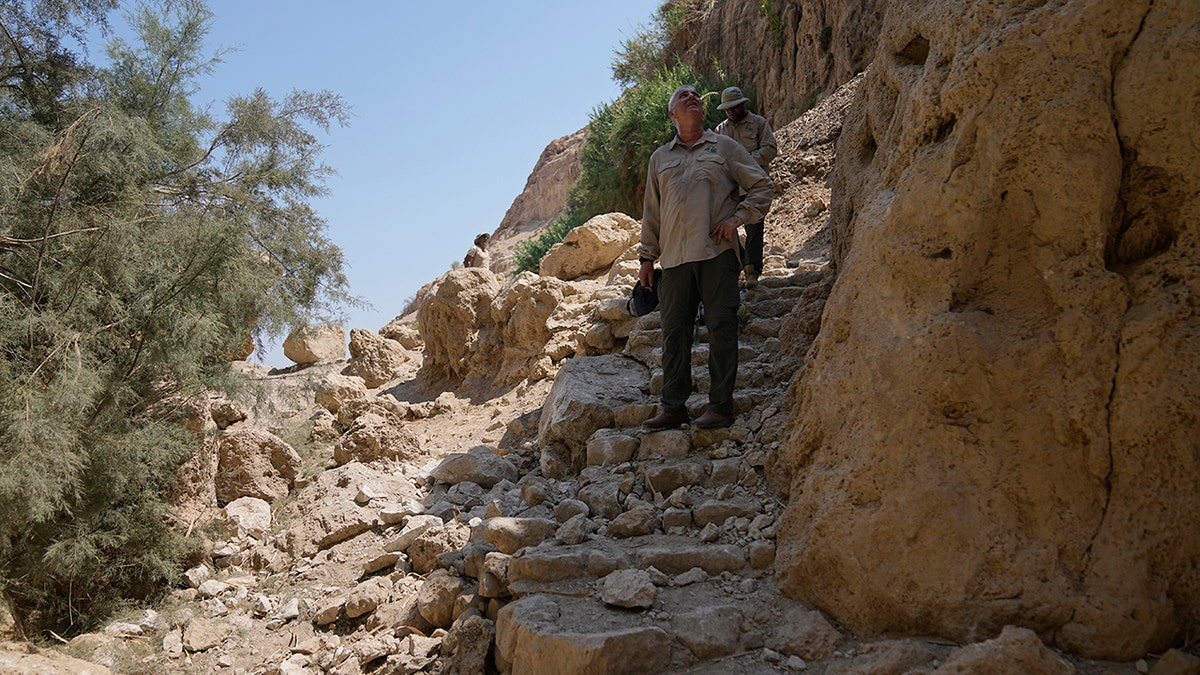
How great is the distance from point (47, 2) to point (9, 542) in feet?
13.6

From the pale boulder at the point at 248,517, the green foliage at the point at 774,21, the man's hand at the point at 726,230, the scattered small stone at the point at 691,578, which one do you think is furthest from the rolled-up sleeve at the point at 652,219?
the green foliage at the point at 774,21

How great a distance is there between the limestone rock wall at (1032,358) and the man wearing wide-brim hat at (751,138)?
2.68 metres

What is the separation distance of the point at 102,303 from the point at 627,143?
10426 millimetres

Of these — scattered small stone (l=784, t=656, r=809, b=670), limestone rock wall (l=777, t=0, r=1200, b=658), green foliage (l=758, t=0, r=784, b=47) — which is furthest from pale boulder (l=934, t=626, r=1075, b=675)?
green foliage (l=758, t=0, r=784, b=47)

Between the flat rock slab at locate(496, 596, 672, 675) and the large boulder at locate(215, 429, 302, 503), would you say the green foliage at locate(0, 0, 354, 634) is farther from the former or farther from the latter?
the flat rock slab at locate(496, 596, 672, 675)

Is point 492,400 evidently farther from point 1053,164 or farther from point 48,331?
point 1053,164

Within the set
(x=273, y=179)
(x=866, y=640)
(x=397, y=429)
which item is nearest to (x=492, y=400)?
(x=397, y=429)

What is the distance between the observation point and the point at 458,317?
29.7 ft

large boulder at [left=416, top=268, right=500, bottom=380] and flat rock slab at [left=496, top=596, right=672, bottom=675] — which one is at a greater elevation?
large boulder at [left=416, top=268, right=500, bottom=380]

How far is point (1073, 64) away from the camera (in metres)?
2.95

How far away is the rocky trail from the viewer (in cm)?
316

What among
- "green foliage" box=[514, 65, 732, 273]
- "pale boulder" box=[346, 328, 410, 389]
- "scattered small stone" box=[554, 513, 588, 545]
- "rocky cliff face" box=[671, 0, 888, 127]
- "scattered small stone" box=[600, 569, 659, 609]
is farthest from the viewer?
"green foliage" box=[514, 65, 732, 273]

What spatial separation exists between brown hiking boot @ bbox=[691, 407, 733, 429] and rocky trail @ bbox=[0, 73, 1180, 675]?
1.9 inches

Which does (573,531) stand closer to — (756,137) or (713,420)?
(713,420)
